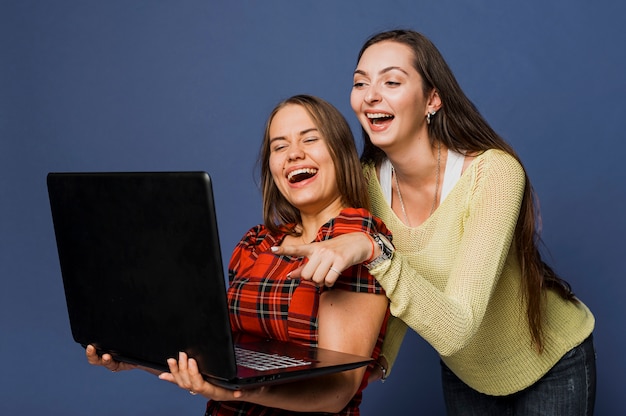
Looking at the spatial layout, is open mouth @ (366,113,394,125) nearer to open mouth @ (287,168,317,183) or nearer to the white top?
the white top

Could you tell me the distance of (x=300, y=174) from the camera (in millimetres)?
1779

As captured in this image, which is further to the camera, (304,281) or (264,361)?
(304,281)

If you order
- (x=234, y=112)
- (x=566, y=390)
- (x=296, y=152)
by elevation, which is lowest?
(x=566, y=390)

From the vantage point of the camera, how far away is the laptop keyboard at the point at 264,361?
1.30m

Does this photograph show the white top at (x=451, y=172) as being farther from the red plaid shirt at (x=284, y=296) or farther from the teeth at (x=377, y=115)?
the red plaid shirt at (x=284, y=296)

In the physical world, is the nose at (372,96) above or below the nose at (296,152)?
above

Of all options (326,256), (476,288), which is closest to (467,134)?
(476,288)

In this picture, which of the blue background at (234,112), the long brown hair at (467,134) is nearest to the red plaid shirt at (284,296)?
the long brown hair at (467,134)

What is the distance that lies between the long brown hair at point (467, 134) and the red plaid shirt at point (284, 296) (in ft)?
1.50

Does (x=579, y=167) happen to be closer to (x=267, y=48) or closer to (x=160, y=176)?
(x=267, y=48)

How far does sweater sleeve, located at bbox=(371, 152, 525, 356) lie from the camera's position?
4.91ft

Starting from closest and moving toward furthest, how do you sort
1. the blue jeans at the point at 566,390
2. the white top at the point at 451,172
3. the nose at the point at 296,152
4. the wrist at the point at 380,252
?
1. the wrist at the point at 380,252
2. the nose at the point at 296,152
3. the white top at the point at 451,172
4. the blue jeans at the point at 566,390

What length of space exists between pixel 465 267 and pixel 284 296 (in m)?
0.36

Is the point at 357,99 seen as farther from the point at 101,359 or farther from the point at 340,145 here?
the point at 101,359
